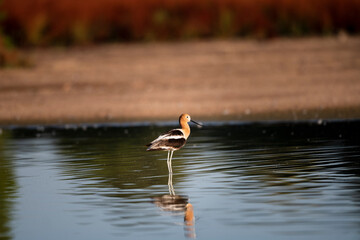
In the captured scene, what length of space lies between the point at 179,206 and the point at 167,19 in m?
20.6

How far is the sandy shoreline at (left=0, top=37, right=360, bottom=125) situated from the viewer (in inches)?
820

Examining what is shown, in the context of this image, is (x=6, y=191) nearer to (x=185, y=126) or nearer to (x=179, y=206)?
(x=179, y=206)

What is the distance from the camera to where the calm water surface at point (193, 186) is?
798cm

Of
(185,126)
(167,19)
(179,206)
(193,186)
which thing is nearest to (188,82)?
(167,19)

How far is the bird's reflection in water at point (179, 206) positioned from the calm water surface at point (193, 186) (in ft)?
0.04

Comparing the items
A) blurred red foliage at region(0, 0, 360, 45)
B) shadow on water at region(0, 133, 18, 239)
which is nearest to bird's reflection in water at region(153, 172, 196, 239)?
shadow on water at region(0, 133, 18, 239)

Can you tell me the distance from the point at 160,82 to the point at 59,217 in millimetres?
15489

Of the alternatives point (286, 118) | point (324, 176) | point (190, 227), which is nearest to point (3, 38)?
point (286, 118)

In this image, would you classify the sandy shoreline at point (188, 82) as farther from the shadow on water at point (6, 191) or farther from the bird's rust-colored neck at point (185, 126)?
the bird's rust-colored neck at point (185, 126)

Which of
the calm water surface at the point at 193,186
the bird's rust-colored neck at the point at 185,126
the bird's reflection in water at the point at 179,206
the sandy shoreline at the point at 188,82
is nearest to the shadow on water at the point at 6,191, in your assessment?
the calm water surface at the point at 193,186

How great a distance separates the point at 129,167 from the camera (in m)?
12.5

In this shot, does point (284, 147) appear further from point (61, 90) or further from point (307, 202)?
point (61, 90)

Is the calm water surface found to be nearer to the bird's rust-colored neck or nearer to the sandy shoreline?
the bird's rust-colored neck

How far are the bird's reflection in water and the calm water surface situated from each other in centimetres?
1
